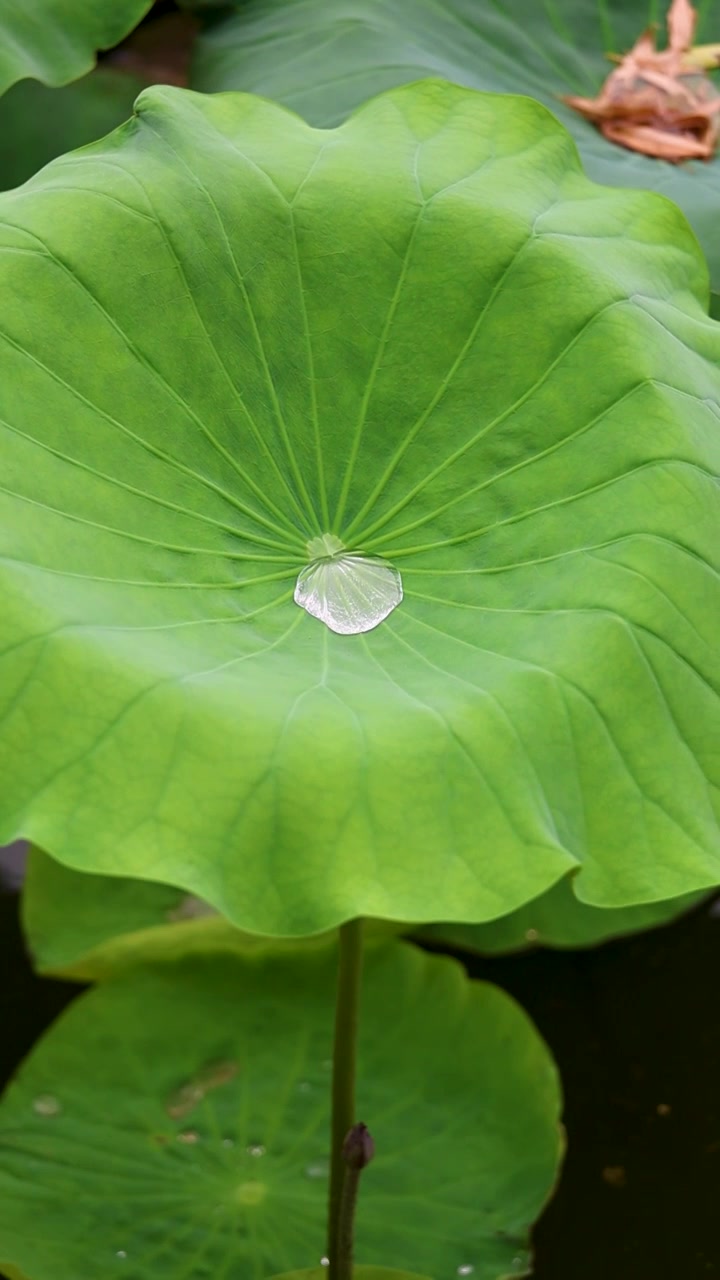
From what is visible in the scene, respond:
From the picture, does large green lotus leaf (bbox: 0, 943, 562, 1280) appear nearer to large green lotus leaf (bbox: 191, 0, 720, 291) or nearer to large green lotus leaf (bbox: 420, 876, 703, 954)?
large green lotus leaf (bbox: 420, 876, 703, 954)

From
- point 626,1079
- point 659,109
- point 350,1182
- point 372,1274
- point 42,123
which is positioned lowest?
point 626,1079

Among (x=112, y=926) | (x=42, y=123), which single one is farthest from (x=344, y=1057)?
(x=42, y=123)

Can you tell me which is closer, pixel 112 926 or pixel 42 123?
pixel 112 926

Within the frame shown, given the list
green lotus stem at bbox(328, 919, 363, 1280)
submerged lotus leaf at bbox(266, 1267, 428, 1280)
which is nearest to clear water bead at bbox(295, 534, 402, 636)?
green lotus stem at bbox(328, 919, 363, 1280)

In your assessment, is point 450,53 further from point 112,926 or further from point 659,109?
point 112,926

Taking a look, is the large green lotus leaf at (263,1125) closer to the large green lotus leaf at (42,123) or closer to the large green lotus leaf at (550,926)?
the large green lotus leaf at (550,926)

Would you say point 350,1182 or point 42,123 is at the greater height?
point 42,123

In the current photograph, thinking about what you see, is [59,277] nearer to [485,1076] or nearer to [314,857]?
[314,857]

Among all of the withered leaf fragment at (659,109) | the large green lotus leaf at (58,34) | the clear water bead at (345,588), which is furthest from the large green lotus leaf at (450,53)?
the clear water bead at (345,588)
